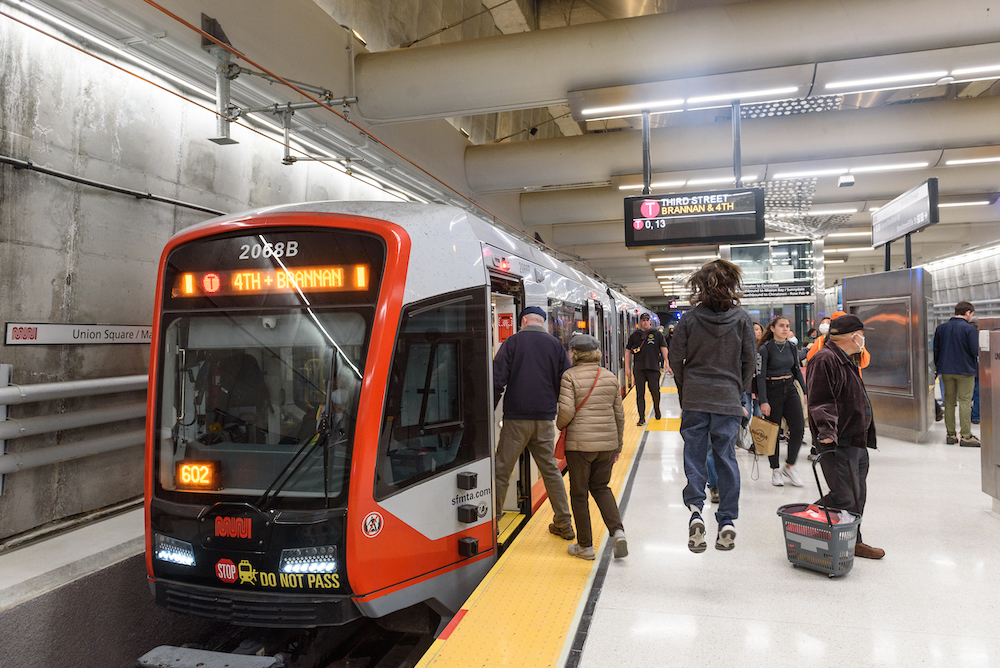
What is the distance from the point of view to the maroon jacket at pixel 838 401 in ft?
13.4

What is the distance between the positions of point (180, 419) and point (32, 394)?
4.82 feet

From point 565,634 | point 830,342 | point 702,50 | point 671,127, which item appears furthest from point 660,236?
point 565,634

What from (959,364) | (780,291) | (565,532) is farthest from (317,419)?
(780,291)

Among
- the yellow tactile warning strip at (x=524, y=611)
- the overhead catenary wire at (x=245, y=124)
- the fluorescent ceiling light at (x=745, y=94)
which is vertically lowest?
the yellow tactile warning strip at (x=524, y=611)

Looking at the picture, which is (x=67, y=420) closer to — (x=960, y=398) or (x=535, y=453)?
(x=535, y=453)

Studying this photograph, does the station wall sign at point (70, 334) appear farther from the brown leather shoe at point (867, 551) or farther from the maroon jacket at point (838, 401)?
the brown leather shoe at point (867, 551)

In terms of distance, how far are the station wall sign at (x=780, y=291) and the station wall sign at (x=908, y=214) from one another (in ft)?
13.2

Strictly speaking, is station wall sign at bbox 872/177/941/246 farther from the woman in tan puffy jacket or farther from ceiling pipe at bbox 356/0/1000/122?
the woman in tan puffy jacket

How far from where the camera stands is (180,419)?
12.5 feet

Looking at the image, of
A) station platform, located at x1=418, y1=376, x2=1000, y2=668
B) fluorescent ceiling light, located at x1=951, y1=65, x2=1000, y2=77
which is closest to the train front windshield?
station platform, located at x1=418, y1=376, x2=1000, y2=668

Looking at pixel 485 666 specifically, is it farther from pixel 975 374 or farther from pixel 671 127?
pixel 671 127

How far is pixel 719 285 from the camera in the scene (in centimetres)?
405

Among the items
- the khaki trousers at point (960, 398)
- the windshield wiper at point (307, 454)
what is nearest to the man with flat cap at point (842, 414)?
the windshield wiper at point (307, 454)

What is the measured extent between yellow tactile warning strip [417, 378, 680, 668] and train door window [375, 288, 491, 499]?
2.47 feet
